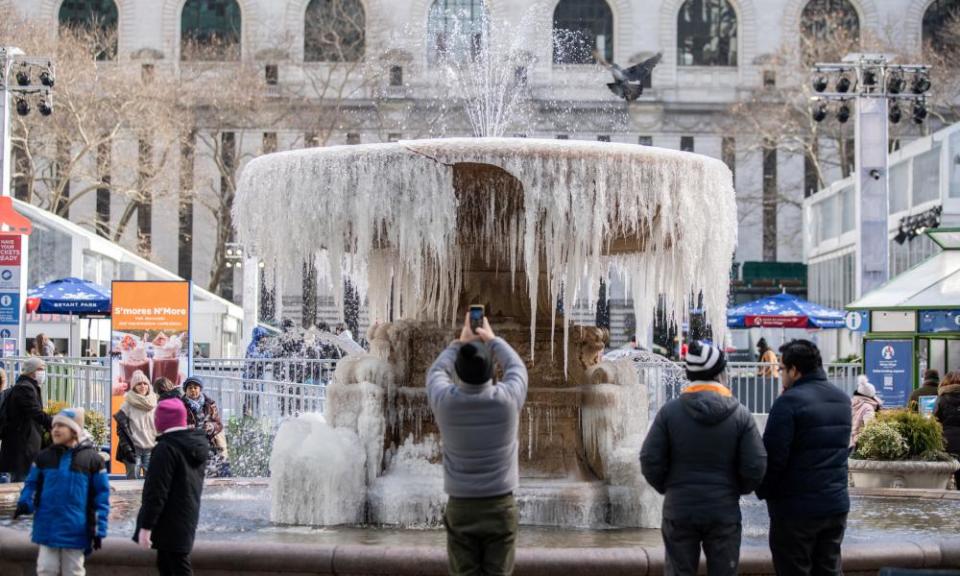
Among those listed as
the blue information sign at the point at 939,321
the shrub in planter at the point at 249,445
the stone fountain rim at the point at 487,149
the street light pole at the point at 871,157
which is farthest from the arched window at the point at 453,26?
the stone fountain rim at the point at 487,149

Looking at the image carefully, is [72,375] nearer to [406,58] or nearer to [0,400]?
[0,400]

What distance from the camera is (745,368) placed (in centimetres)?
2397

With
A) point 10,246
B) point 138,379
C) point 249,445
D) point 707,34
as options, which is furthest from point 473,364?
point 707,34

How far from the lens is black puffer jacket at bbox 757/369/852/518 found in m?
6.73

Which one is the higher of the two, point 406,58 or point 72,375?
point 406,58

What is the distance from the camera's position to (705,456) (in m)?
6.44

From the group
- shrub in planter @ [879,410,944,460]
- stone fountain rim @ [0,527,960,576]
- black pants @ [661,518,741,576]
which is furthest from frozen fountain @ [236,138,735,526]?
black pants @ [661,518,741,576]

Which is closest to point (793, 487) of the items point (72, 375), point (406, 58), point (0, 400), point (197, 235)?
point (0, 400)

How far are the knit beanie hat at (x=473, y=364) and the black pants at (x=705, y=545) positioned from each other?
1.09 meters

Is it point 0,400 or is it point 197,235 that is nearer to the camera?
point 0,400

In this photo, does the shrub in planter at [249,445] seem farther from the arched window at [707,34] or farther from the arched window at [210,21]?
the arched window at [707,34]

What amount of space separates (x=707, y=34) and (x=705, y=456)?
63335mm

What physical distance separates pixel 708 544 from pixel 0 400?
877cm

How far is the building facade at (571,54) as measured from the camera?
59000 millimetres
